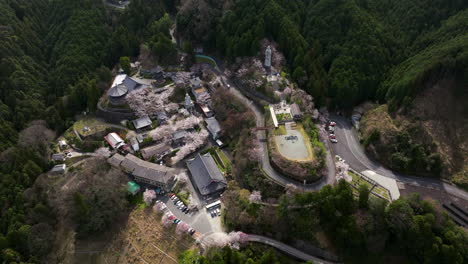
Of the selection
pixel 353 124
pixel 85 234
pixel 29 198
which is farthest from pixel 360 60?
pixel 29 198

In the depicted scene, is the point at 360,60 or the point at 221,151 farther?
the point at 360,60

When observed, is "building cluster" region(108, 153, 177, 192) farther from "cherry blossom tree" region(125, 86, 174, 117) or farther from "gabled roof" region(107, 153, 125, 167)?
"cherry blossom tree" region(125, 86, 174, 117)

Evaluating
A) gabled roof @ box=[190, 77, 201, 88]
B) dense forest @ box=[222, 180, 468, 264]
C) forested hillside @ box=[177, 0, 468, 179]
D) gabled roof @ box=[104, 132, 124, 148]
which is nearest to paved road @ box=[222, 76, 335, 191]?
dense forest @ box=[222, 180, 468, 264]

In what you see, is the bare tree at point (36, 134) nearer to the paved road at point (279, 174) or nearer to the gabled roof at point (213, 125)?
the gabled roof at point (213, 125)

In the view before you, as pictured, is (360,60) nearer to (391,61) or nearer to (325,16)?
(391,61)

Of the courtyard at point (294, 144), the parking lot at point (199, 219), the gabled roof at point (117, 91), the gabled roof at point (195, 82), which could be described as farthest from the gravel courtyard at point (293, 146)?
the gabled roof at point (117, 91)

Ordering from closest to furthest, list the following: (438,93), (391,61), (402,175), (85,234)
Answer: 1. (85,234)
2. (402,175)
3. (438,93)
4. (391,61)

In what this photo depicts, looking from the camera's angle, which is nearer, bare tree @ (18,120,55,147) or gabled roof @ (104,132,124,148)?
bare tree @ (18,120,55,147)
